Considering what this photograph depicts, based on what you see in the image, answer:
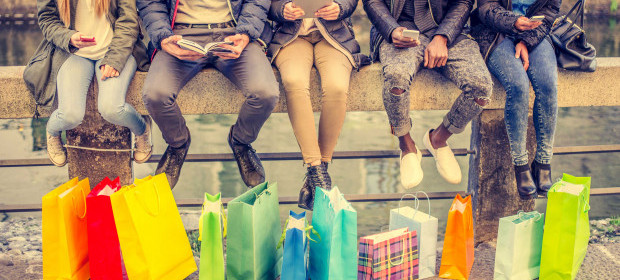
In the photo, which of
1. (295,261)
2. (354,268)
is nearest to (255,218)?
(295,261)

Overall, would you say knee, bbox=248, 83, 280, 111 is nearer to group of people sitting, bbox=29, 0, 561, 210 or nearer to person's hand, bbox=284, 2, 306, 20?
group of people sitting, bbox=29, 0, 561, 210

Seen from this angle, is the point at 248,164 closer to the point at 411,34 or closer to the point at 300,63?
the point at 300,63

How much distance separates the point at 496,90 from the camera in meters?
3.74

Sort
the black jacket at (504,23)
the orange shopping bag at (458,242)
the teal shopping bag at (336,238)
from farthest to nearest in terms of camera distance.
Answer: the black jacket at (504,23) < the orange shopping bag at (458,242) < the teal shopping bag at (336,238)

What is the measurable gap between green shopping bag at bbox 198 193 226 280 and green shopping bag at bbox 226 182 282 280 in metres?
0.06

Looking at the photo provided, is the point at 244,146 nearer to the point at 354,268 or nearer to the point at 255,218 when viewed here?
the point at 255,218

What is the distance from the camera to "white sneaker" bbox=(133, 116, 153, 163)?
12.1 feet

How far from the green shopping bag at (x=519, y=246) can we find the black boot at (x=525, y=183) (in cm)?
35

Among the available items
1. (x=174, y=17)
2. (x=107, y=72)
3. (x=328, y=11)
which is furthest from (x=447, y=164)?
(x=107, y=72)

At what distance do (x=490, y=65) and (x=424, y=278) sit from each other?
1259 millimetres

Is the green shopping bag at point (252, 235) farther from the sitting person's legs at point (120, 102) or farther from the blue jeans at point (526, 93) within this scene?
the blue jeans at point (526, 93)

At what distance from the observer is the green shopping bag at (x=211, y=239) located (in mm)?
2963

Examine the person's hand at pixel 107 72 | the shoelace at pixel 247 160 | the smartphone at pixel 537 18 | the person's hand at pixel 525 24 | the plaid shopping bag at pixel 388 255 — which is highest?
the smartphone at pixel 537 18

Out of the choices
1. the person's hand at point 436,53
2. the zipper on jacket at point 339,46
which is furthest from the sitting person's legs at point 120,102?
the person's hand at point 436,53
